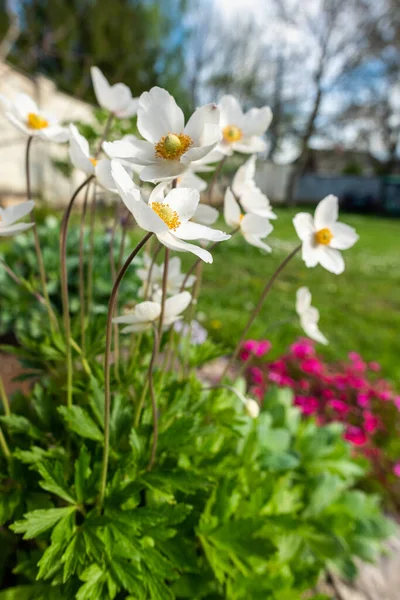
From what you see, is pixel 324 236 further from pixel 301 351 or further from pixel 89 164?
pixel 301 351

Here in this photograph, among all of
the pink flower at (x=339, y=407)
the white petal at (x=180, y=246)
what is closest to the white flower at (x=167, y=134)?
the white petal at (x=180, y=246)

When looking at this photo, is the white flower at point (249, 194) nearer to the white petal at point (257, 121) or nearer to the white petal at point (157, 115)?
the white petal at point (257, 121)

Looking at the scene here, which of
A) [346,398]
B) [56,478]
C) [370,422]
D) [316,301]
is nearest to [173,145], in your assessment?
[56,478]

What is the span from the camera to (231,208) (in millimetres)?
893

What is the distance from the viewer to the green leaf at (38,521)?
719 millimetres

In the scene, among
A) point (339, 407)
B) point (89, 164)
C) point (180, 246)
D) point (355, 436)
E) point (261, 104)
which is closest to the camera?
point (180, 246)

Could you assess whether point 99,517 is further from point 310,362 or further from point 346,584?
point 310,362

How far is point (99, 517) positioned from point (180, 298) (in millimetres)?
436

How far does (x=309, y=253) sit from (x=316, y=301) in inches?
147

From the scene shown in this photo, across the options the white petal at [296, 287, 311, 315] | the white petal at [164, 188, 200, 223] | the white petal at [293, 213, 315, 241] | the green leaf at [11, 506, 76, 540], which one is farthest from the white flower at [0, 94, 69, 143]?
the green leaf at [11, 506, 76, 540]

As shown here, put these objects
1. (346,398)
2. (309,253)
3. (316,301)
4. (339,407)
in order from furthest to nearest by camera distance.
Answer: (316,301)
(346,398)
(339,407)
(309,253)

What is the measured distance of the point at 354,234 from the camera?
0.94 m

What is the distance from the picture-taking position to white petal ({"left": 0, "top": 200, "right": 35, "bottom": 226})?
770mm

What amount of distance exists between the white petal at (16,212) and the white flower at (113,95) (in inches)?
16.4
